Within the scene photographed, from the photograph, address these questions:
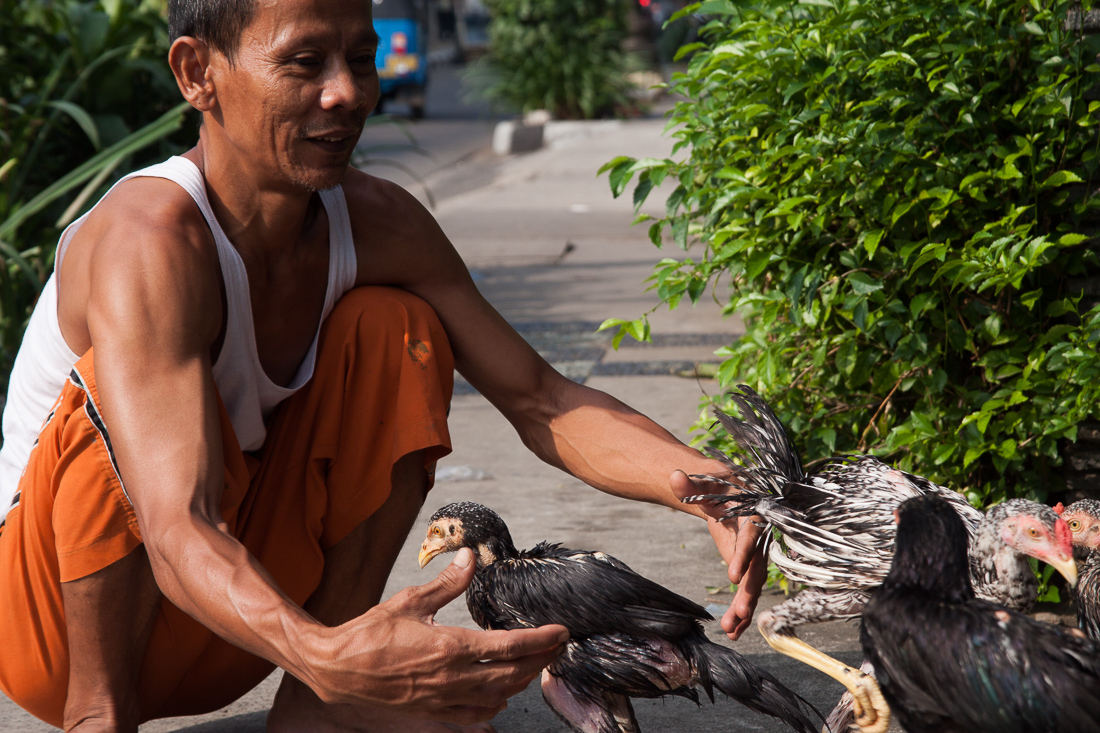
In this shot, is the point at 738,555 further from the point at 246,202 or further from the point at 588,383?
the point at 588,383

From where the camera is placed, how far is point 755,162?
125 inches

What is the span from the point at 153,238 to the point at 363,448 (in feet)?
2.12

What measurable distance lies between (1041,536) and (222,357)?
163 centimetres

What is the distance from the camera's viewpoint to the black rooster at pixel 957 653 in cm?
176

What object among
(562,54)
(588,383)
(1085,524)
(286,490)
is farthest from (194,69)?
(562,54)

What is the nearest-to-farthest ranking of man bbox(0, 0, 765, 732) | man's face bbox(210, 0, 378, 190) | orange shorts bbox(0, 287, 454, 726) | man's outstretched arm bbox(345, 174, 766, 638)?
man bbox(0, 0, 765, 732) → man's face bbox(210, 0, 378, 190) → orange shorts bbox(0, 287, 454, 726) → man's outstretched arm bbox(345, 174, 766, 638)

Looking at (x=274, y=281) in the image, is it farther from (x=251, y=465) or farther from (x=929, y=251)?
(x=929, y=251)

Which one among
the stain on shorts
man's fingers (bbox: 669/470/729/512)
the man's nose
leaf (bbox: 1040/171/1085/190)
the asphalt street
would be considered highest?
the man's nose

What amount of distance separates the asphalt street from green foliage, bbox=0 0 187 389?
125 cm

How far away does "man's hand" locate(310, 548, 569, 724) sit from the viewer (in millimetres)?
1702

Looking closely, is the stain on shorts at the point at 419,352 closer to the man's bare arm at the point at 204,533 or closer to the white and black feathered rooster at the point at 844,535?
the man's bare arm at the point at 204,533

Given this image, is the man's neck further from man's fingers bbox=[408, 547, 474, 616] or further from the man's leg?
man's fingers bbox=[408, 547, 474, 616]

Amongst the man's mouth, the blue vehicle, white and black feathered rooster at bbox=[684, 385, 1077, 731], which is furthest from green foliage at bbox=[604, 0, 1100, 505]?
the blue vehicle

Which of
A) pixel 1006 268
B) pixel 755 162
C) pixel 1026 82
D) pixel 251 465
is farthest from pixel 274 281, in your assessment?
pixel 1026 82
